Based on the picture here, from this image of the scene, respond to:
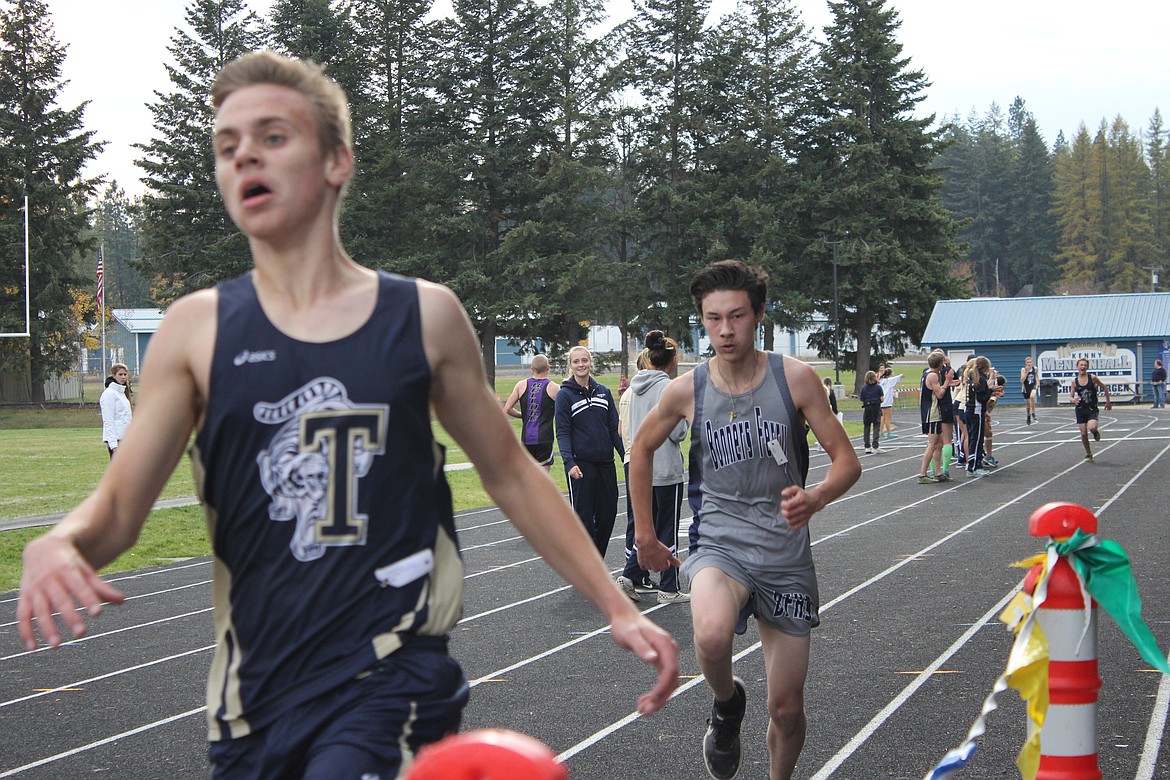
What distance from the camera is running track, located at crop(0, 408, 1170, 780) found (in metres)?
6.36

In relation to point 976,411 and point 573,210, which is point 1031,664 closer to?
point 976,411

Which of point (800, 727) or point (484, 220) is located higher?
point (484, 220)

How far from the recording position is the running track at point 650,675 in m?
6.36

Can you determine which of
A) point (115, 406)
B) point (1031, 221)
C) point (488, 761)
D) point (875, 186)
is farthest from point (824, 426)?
point (1031, 221)

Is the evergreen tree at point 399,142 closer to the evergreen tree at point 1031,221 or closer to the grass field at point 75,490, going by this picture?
the grass field at point 75,490

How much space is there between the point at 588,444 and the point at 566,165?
5143 centimetres

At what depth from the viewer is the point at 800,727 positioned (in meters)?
5.38

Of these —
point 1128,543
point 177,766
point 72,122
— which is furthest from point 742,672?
point 72,122

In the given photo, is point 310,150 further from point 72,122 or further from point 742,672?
point 72,122

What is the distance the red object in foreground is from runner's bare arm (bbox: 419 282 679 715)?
1.22 metres

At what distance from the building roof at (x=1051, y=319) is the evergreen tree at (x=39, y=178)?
40091 mm

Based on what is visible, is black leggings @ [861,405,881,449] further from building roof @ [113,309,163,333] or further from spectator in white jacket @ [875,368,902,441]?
building roof @ [113,309,163,333]

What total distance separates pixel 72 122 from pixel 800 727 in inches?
2619

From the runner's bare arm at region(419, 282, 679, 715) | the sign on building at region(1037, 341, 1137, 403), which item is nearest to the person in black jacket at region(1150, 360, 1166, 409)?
the sign on building at region(1037, 341, 1137, 403)
